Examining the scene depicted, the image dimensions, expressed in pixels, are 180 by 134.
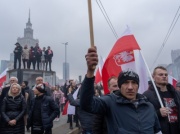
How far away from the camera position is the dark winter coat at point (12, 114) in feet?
17.2

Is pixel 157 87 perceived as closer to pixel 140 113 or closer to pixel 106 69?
pixel 106 69

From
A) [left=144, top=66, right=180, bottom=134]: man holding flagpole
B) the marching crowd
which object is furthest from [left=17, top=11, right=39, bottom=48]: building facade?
[left=144, top=66, right=180, bottom=134]: man holding flagpole

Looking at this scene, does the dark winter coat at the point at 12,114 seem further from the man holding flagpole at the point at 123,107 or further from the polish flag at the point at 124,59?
the man holding flagpole at the point at 123,107

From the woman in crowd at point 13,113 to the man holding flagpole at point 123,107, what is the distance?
3.43 meters

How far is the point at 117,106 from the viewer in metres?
2.43

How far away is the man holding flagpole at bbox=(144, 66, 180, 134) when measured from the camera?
3.59 meters

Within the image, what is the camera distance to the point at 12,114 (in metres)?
5.29

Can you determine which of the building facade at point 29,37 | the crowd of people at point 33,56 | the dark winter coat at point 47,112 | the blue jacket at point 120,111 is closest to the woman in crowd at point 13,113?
the dark winter coat at point 47,112

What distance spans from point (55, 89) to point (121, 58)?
33.6 ft

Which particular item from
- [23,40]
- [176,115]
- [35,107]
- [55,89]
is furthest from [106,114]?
[23,40]

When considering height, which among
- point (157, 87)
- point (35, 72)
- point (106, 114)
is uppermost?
point (35, 72)

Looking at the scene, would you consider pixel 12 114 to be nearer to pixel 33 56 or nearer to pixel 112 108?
pixel 112 108

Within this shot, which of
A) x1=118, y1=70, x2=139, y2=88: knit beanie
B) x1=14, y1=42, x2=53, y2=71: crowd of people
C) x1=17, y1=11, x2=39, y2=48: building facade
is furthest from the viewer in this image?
x1=17, y1=11, x2=39, y2=48: building facade

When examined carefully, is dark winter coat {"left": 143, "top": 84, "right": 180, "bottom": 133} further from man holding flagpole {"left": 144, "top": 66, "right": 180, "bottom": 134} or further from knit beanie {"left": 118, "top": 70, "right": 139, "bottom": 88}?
knit beanie {"left": 118, "top": 70, "right": 139, "bottom": 88}
